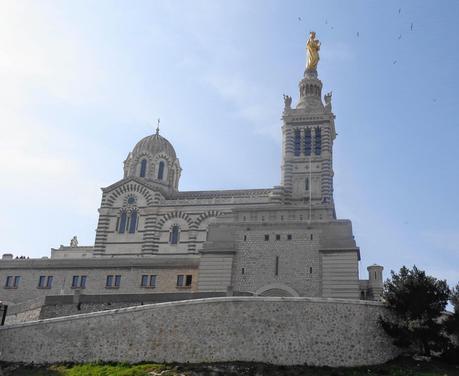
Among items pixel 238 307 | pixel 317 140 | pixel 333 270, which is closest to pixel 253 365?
pixel 238 307

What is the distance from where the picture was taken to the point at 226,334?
34.5 metres

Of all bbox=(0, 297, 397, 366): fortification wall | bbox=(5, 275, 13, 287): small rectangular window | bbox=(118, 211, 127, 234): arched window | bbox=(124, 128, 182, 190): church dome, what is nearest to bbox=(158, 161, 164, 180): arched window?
bbox=(124, 128, 182, 190): church dome

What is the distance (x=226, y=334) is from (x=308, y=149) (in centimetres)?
3318

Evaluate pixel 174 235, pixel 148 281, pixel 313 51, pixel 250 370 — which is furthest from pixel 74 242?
pixel 250 370

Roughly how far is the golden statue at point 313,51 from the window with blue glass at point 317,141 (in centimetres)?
953

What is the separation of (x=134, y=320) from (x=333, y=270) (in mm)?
15327

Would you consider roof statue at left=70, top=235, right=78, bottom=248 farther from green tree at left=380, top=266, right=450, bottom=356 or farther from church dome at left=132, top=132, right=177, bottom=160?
green tree at left=380, top=266, right=450, bottom=356

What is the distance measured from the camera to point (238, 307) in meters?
35.2

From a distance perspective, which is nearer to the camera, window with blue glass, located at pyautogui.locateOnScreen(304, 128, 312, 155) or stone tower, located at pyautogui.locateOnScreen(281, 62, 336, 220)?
stone tower, located at pyautogui.locateOnScreen(281, 62, 336, 220)

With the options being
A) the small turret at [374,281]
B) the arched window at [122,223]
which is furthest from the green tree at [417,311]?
the arched window at [122,223]

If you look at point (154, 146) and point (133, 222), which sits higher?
→ point (154, 146)

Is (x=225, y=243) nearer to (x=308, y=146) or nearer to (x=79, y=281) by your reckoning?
(x=79, y=281)

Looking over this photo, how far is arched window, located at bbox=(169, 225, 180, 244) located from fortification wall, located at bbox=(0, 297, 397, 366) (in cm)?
2519

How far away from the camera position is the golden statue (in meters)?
71.6
